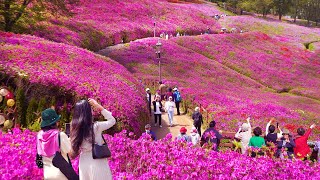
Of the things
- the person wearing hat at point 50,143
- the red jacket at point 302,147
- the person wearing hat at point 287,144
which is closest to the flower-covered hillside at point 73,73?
the person wearing hat at point 287,144

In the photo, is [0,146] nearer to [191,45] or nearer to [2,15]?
[2,15]

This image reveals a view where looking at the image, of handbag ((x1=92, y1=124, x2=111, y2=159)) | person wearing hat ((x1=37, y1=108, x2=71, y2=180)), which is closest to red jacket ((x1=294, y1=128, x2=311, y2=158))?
handbag ((x1=92, y1=124, x2=111, y2=159))

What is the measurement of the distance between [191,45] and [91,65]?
29.6 meters

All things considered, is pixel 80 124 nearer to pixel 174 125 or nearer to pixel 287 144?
pixel 287 144

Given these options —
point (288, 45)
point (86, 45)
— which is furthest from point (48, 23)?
point (288, 45)

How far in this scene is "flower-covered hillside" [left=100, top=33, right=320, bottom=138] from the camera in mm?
24703

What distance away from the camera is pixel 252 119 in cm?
2244

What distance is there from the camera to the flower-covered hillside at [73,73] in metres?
15.3

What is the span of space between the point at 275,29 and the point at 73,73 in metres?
65.1

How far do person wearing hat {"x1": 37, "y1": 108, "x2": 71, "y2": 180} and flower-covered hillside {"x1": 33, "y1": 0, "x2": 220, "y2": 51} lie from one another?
28050 mm

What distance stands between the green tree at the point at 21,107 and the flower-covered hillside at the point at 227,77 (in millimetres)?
10730

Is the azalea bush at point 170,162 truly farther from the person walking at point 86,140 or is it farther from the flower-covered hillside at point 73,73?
the flower-covered hillside at point 73,73

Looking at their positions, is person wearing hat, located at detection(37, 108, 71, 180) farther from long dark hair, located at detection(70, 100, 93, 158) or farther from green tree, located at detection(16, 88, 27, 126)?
green tree, located at detection(16, 88, 27, 126)

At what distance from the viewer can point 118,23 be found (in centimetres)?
5006
